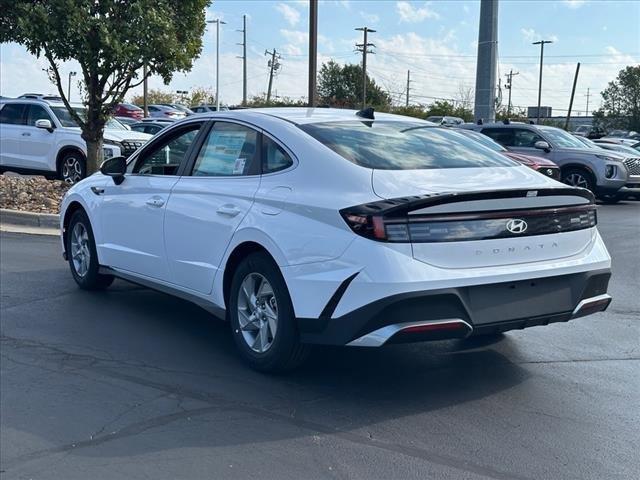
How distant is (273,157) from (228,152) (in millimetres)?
575

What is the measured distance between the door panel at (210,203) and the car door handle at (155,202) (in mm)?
166

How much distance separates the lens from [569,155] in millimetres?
18422

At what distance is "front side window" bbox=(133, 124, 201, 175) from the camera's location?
649cm

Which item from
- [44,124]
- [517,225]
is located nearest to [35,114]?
[44,124]

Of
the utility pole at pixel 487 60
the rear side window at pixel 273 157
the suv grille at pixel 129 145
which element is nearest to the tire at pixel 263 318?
the rear side window at pixel 273 157

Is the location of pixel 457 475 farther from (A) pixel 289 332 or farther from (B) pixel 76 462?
(B) pixel 76 462

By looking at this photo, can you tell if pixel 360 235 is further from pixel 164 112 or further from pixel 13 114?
pixel 164 112

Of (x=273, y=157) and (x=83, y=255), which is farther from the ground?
(x=273, y=157)

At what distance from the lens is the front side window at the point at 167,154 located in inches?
256

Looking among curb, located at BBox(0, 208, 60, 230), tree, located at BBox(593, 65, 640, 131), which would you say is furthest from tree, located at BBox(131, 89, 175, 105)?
curb, located at BBox(0, 208, 60, 230)

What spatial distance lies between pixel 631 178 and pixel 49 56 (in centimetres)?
1300

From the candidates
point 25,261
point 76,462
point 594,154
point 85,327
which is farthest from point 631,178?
point 76,462

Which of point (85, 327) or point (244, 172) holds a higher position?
point (244, 172)

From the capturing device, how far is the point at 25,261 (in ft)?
31.4
